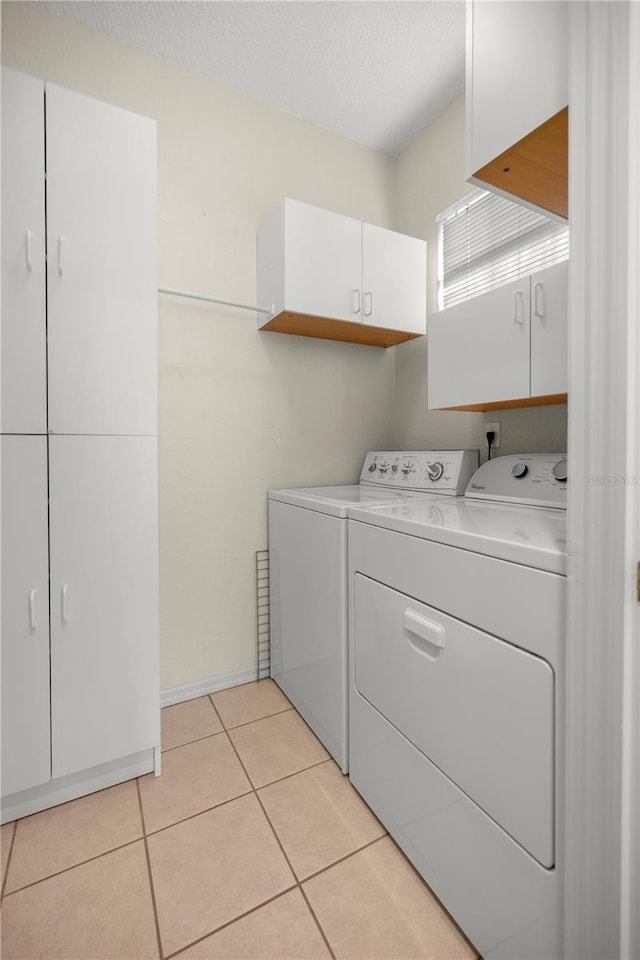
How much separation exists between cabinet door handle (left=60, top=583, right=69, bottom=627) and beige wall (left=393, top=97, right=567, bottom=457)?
1715mm

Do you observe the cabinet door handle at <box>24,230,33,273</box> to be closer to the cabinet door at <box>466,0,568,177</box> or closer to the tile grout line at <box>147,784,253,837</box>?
the cabinet door at <box>466,0,568,177</box>

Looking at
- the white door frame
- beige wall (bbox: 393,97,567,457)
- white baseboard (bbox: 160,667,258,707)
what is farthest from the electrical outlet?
white baseboard (bbox: 160,667,258,707)

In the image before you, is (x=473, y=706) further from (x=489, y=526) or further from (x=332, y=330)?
(x=332, y=330)

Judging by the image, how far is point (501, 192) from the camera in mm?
1110

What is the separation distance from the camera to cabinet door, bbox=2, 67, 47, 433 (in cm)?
125

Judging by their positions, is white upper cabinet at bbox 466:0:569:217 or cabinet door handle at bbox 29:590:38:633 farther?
cabinet door handle at bbox 29:590:38:633

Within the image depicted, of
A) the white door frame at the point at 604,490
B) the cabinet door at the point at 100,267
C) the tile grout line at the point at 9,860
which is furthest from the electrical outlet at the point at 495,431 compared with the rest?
the tile grout line at the point at 9,860

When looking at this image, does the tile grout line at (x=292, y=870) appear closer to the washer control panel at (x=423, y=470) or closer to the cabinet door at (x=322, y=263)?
the washer control panel at (x=423, y=470)

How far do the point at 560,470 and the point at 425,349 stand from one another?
1114mm

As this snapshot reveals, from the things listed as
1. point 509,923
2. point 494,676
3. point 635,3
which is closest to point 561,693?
point 494,676

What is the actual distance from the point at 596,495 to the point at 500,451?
4.06ft

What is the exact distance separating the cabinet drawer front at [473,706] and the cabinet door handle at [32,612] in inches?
39.8

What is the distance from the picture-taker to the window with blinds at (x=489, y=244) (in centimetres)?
173

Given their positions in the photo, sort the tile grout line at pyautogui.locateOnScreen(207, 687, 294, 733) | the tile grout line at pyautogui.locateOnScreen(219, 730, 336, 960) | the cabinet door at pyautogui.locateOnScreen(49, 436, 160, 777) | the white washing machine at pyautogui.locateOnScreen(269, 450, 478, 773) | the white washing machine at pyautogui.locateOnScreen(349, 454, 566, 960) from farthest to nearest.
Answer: the tile grout line at pyautogui.locateOnScreen(207, 687, 294, 733)
the white washing machine at pyautogui.locateOnScreen(269, 450, 478, 773)
the cabinet door at pyautogui.locateOnScreen(49, 436, 160, 777)
the tile grout line at pyautogui.locateOnScreen(219, 730, 336, 960)
the white washing machine at pyautogui.locateOnScreen(349, 454, 566, 960)
